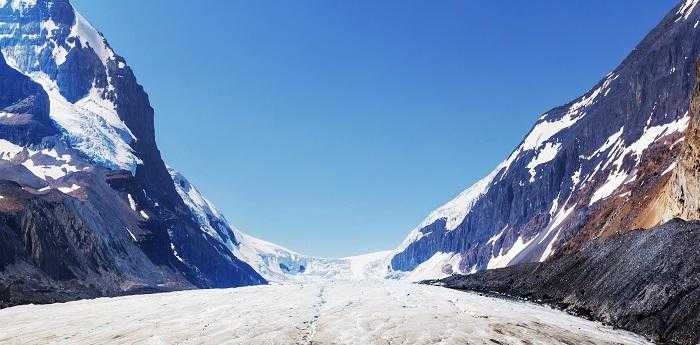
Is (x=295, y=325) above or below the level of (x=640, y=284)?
below

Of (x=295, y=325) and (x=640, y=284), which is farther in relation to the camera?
(x=640, y=284)

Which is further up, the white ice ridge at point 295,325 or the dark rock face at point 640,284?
the dark rock face at point 640,284

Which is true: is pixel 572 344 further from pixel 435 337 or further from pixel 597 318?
pixel 597 318

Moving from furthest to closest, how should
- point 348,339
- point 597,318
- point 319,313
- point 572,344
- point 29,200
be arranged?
point 29,200, point 597,318, point 319,313, point 572,344, point 348,339

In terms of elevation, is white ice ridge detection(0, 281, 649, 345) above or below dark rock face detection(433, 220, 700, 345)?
below

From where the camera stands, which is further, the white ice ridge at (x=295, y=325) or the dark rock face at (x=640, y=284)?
the dark rock face at (x=640, y=284)

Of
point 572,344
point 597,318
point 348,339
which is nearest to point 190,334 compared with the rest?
point 348,339

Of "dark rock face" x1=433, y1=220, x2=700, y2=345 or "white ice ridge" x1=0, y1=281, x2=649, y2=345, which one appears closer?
"white ice ridge" x1=0, y1=281, x2=649, y2=345

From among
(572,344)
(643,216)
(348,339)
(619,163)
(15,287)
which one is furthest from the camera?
(619,163)
